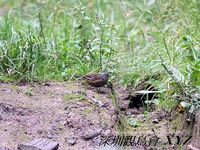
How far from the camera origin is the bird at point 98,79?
3680 mm

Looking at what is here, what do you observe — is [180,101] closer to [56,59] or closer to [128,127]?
[128,127]

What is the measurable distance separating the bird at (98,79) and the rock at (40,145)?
3.43 ft

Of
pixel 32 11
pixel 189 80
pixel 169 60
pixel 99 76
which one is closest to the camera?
pixel 189 80

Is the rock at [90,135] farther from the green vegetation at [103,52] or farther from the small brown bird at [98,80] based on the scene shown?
the small brown bird at [98,80]

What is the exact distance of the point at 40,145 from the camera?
2.56 metres

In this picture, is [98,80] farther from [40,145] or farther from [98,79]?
[40,145]

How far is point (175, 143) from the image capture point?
9.34 ft

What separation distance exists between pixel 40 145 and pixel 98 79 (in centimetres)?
119

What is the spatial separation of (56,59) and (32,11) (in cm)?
258

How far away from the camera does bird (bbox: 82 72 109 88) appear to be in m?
3.68

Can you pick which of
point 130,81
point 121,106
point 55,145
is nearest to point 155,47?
point 130,81

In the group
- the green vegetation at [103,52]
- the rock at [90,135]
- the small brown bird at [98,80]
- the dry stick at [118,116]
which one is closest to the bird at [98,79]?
the small brown bird at [98,80]

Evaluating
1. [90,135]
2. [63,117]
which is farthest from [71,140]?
[63,117]

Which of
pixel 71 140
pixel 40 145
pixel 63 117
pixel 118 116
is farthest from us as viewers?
pixel 118 116
